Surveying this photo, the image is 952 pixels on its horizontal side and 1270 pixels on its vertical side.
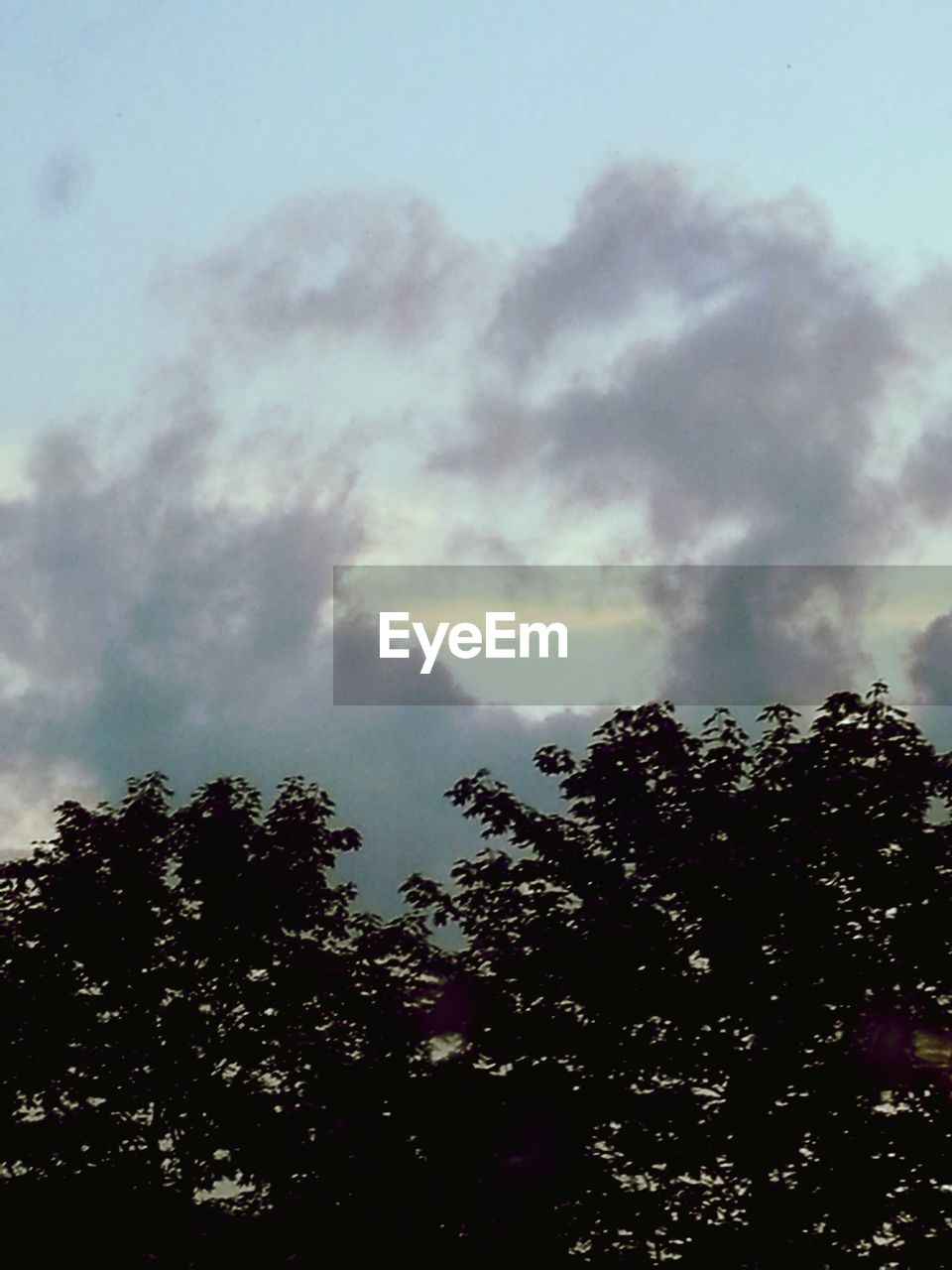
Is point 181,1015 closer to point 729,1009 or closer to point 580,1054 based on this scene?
point 580,1054

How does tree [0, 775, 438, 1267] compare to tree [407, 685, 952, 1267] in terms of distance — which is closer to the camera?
tree [407, 685, 952, 1267]

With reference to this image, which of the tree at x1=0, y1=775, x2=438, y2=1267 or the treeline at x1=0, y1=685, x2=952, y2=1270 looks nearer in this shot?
the treeline at x1=0, y1=685, x2=952, y2=1270

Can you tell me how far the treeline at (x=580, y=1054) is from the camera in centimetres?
2430

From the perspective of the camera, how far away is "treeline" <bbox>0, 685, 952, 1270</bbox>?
79.7 ft

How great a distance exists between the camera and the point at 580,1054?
2644 centimetres

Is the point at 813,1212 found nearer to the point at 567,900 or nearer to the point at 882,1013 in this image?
the point at 882,1013

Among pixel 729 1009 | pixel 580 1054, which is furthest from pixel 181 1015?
pixel 729 1009

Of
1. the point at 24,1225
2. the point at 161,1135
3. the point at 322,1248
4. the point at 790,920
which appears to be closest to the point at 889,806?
the point at 790,920

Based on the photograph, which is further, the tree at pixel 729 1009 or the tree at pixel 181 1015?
the tree at pixel 181 1015

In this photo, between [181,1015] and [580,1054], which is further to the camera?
[181,1015]

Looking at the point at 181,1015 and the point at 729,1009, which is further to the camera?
the point at 181,1015

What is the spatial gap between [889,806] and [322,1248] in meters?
13.0

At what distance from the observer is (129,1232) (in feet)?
99.3

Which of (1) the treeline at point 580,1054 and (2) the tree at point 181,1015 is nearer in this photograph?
(1) the treeline at point 580,1054
